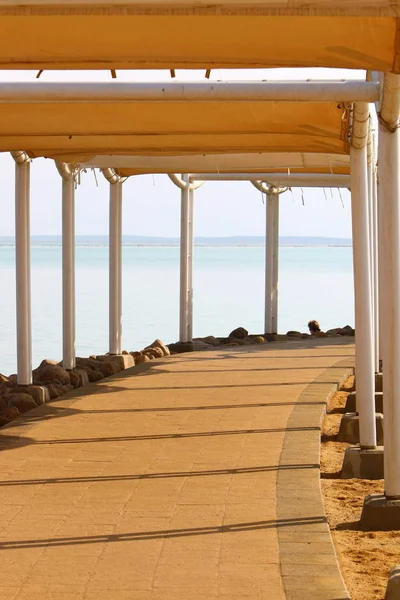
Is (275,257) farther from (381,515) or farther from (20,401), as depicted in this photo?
(381,515)

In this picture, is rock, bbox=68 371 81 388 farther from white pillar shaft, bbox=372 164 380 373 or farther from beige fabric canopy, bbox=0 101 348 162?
beige fabric canopy, bbox=0 101 348 162

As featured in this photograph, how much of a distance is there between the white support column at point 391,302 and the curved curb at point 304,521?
52 cm

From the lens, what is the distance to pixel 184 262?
1784 cm

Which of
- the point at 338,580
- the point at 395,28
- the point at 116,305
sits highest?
the point at 395,28

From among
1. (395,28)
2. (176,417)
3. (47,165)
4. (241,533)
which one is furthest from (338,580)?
(47,165)

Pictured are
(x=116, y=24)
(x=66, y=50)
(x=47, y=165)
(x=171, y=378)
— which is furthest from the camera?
(x=47, y=165)

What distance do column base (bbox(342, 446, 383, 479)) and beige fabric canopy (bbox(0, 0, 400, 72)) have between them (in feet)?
11.2

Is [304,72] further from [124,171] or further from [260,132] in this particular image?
[124,171]

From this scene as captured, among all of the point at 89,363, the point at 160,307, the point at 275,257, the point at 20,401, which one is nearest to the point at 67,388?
the point at 20,401

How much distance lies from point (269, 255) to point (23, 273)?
9135 mm

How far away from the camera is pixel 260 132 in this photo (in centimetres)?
900

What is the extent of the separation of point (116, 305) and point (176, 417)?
5.43 metres

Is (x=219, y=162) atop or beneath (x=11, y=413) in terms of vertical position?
atop

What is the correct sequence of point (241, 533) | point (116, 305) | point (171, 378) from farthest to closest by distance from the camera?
point (116, 305)
point (171, 378)
point (241, 533)
